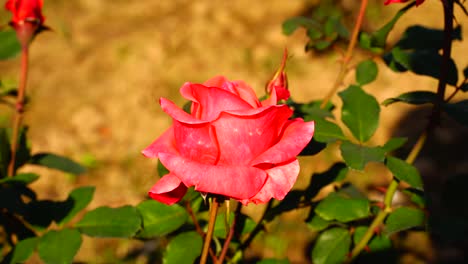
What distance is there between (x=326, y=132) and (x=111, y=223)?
0.40m

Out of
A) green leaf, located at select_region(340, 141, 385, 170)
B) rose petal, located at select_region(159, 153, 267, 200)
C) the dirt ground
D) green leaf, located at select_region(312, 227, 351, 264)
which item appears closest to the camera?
rose petal, located at select_region(159, 153, 267, 200)

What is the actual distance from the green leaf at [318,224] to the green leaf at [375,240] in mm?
77

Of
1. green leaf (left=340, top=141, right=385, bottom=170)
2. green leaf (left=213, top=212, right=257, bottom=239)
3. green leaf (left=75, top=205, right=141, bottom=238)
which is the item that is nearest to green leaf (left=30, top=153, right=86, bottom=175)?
green leaf (left=75, top=205, right=141, bottom=238)

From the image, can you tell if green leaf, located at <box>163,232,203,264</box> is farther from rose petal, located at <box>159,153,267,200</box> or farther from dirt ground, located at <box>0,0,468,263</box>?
dirt ground, located at <box>0,0,468,263</box>

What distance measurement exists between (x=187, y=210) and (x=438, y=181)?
1.73 metres

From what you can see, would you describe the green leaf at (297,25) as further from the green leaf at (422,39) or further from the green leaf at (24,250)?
the green leaf at (24,250)

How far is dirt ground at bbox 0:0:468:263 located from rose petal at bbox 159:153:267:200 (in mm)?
1632

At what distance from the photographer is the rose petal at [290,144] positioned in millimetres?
602

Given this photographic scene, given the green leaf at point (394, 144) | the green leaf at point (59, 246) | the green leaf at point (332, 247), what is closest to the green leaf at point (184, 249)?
the green leaf at point (59, 246)

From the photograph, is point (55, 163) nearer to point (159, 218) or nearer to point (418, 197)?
point (159, 218)

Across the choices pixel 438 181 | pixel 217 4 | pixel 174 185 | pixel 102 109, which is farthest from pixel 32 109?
pixel 174 185

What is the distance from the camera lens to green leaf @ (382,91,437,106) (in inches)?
33.7

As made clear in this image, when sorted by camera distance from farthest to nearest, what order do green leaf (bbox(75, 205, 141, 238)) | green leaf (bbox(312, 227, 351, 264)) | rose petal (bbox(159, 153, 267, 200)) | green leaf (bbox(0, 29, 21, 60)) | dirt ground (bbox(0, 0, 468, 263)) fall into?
dirt ground (bbox(0, 0, 468, 263)) < green leaf (bbox(0, 29, 21, 60)) < green leaf (bbox(312, 227, 351, 264)) < green leaf (bbox(75, 205, 141, 238)) < rose petal (bbox(159, 153, 267, 200))

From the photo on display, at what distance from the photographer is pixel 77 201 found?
39.6 inches
